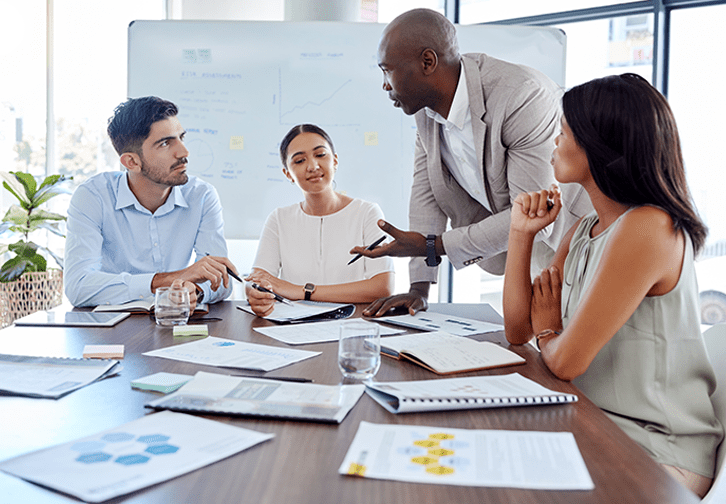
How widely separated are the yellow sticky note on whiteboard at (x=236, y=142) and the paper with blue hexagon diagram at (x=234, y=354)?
2.37 m

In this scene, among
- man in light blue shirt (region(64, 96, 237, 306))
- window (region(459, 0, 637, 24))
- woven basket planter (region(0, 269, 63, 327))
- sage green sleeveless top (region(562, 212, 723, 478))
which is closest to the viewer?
sage green sleeveless top (region(562, 212, 723, 478))

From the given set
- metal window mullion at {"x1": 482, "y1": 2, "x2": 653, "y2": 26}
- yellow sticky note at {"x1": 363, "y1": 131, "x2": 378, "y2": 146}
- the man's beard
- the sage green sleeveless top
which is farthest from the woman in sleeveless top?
metal window mullion at {"x1": 482, "y1": 2, "x2": 653, "y2": 26}

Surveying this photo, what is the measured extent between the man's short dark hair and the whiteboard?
1180 millimetres

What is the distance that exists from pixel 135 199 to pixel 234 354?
1.24 meters

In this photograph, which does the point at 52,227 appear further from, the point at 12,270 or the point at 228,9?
the point at 228,9

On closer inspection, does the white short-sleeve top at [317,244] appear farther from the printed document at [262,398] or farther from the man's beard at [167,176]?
the printed document at [262,398]

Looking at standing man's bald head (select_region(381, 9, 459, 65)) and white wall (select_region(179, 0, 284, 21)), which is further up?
white wall (select_region(179, 0, 284, 21))

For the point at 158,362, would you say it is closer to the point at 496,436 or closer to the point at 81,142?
the point at 496,436

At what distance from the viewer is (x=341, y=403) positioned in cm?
96

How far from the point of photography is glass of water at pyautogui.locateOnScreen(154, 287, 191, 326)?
163cm

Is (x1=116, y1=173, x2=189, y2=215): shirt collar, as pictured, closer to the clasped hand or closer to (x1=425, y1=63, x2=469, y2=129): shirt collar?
(x1=425, y1=63, x2=469, y2=129): shirt collar

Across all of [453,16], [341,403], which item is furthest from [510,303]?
[453,16]

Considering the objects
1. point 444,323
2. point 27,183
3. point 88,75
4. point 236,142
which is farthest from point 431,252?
point 88,75

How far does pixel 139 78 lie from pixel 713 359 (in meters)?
3.34
